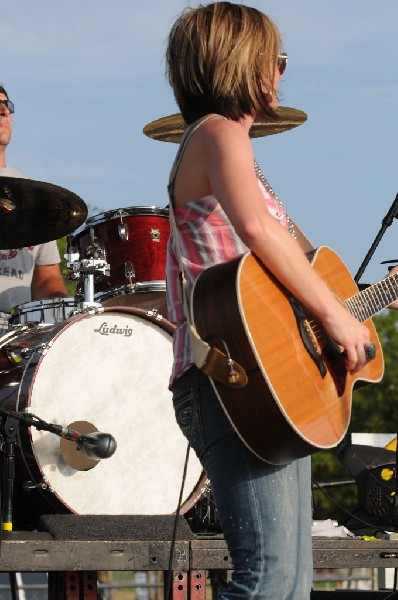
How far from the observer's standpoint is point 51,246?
620cm

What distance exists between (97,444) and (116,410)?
0.55m

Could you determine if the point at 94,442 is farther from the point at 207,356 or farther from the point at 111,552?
the point at 207,356

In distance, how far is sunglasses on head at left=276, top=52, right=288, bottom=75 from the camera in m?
2.78

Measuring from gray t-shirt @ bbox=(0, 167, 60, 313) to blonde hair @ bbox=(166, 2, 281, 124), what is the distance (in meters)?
3.18

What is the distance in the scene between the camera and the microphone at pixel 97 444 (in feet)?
15.9

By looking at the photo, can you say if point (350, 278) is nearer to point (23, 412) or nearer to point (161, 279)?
point (23, 412)

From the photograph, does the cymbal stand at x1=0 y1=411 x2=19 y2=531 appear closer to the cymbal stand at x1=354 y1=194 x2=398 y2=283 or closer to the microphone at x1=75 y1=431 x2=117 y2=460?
the microphone at x1=75 y1=431 x2=117 y2=460

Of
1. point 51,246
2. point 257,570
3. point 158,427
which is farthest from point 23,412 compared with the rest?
point 257,570

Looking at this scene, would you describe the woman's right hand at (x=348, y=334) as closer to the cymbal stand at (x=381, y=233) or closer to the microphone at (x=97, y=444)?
the microphone at (x=97, y=444)

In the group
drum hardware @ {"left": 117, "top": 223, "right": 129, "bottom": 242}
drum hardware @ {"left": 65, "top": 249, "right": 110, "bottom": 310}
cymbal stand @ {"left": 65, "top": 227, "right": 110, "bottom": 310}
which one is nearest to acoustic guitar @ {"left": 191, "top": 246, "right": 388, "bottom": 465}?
cymbal stand @ {"left": 65, "top": 227, "right": 110, "bottom": 310}

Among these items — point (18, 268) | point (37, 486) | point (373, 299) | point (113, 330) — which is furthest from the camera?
point (18, 268)

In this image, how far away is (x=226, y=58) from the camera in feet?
8.82

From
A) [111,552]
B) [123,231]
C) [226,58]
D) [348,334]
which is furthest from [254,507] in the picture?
[123,231]

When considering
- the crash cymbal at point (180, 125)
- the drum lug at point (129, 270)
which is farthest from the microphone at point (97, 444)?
the crash cymbal at point (180, 125)
